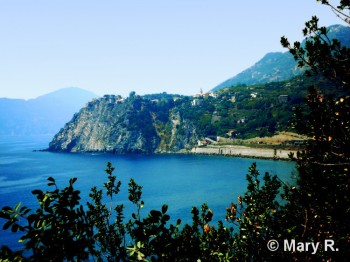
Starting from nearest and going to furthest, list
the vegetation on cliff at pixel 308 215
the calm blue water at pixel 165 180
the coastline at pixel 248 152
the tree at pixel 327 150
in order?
1. the vegetation on cliff at pixel 308 215
2. the tree at pixel 327 150
3. the calm blue water at pixel 165 180
4. the coastline at pixel 248 152

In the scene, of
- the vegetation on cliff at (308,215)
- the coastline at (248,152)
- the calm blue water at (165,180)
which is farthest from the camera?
the coastline at (248,152)

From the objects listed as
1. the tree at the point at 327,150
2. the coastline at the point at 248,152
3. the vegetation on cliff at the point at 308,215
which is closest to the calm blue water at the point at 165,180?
the coastline at the point at 248,152

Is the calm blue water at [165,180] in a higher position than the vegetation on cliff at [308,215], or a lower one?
lower

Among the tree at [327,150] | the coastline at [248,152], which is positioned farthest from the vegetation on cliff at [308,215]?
the coastline at [248,152]

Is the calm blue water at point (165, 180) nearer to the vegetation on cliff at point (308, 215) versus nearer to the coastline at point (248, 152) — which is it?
the coastline at point (248, 152)

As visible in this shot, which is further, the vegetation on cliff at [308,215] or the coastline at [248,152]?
the coastline at [248,152]

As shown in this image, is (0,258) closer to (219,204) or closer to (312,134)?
(312,134)

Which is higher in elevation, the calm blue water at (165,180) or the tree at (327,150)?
the tree at (327,150)

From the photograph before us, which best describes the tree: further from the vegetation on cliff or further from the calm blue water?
the calm blue water

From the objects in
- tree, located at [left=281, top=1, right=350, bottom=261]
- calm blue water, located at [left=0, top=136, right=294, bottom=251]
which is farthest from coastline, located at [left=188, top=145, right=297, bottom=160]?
tree, located at [left=281, top=1, right=350, bottom=261]

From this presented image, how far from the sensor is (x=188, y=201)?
90062mm

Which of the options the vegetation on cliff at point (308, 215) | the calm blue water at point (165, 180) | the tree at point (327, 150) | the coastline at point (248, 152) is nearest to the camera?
the vegetation on cliff at point (308, 215)

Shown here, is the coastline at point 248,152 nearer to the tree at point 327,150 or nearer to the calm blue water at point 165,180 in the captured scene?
the calm blue water at point 165,180

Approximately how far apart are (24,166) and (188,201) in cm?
11085
